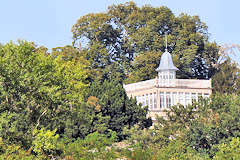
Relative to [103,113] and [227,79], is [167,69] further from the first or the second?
[103,113]

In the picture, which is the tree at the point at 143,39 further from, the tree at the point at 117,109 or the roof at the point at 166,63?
the tree at the point at 117,109

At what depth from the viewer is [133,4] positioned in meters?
49.8

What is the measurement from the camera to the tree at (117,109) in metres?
28.5

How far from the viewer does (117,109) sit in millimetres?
28953

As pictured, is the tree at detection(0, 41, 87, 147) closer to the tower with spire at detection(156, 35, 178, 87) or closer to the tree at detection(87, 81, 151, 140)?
the tree at detection(87, 81, 151, 140)

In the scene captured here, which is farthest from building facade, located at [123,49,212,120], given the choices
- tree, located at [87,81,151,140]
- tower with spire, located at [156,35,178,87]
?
tree, located at [87,81,151,140]

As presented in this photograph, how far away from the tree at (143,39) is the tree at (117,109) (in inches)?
525

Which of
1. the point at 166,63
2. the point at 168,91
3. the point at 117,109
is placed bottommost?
the point at 117,109

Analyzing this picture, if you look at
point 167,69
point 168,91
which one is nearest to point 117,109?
point 168,91

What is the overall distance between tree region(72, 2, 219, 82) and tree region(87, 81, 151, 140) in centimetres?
1333

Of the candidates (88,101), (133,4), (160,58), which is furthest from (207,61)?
(88,101)

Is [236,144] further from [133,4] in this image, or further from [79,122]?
[133,4]

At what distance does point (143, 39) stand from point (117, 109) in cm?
1837

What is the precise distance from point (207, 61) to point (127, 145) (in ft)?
78.6
